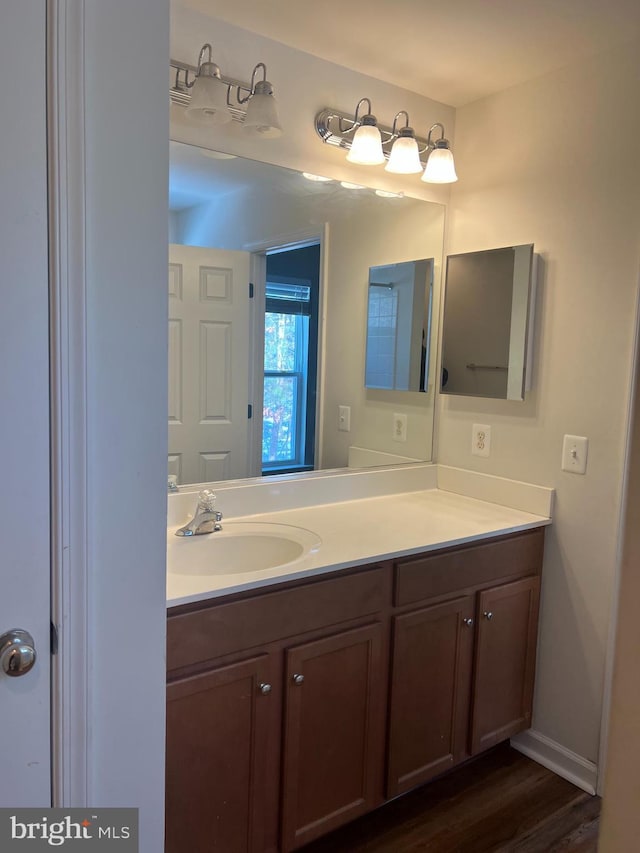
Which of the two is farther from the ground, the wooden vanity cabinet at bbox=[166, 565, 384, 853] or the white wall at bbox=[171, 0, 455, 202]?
the white wall at bbox=[171, 0, 455, 202]

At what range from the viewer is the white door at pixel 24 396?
0.89 m

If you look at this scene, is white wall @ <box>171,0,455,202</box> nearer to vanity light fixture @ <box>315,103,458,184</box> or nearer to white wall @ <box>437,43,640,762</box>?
vanity light fixture @ <box>315,103,458,184</box>

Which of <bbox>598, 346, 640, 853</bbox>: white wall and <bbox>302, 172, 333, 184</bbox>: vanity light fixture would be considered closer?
<bbox>598, 346, 640, 853</bbox>: white wall

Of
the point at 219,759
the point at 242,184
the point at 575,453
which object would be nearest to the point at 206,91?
the point at 242,184

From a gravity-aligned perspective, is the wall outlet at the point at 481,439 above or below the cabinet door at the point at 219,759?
above

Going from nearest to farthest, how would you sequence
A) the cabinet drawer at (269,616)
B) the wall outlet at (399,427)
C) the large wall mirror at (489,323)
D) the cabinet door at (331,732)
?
the cabinet drawer at (269,616) → the cabinet door at (331,732) → the large wall mirror at (489,323) → the wall outlet at (399,427)

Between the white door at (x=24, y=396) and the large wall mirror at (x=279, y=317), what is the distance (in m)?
0.94

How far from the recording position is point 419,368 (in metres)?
2.47

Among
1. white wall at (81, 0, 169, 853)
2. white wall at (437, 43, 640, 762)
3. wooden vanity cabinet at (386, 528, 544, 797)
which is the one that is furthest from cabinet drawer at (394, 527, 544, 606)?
white wall at (81, 0, 169, 853)

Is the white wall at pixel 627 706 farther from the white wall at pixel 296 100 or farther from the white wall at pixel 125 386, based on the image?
the white wall at pixel 296 100

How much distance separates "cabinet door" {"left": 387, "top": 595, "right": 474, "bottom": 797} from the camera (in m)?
1.82

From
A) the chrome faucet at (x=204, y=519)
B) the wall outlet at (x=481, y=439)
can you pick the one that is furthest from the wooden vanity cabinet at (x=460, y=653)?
the chrome faucet at (x=204, y=519)

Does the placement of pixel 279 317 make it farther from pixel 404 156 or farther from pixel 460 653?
pixel 460 653

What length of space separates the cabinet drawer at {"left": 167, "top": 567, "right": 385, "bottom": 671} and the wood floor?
0.70m
